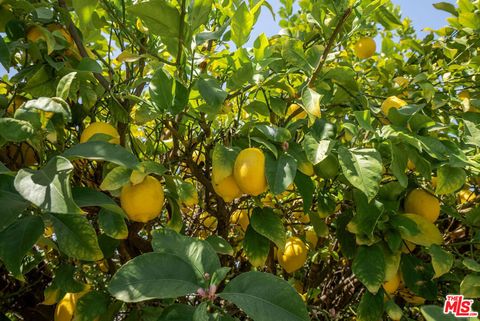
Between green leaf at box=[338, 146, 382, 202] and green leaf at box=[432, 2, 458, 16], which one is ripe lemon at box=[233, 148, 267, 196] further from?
green leaf at box=[432, 2, 458, 16]

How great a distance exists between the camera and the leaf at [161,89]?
1001mm

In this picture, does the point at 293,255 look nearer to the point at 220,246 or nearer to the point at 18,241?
the point at 220,246

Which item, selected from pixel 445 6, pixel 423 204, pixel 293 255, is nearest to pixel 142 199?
pixel 293 255

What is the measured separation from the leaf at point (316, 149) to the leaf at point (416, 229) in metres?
0.31

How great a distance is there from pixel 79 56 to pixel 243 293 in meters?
0.80

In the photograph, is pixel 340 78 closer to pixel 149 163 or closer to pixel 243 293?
pixel 149 163

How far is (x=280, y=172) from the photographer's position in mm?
1016

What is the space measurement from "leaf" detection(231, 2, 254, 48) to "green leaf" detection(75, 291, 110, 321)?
0.73 m

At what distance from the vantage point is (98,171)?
1.25 meters

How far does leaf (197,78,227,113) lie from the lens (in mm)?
961

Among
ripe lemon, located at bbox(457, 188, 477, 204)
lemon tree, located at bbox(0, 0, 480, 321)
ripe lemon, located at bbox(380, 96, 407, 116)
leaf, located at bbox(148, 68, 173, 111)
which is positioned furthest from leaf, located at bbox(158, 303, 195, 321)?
ripe lemon, located at bbox(457, 188, 477, 204)

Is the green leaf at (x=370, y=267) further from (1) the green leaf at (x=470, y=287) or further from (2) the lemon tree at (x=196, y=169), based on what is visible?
(1) the green leaf at (x=470, y=287)

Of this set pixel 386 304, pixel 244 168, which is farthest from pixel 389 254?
pixel 244 168

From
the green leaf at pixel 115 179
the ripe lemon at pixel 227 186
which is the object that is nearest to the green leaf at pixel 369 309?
the ripe lemon at pixel 227 186
